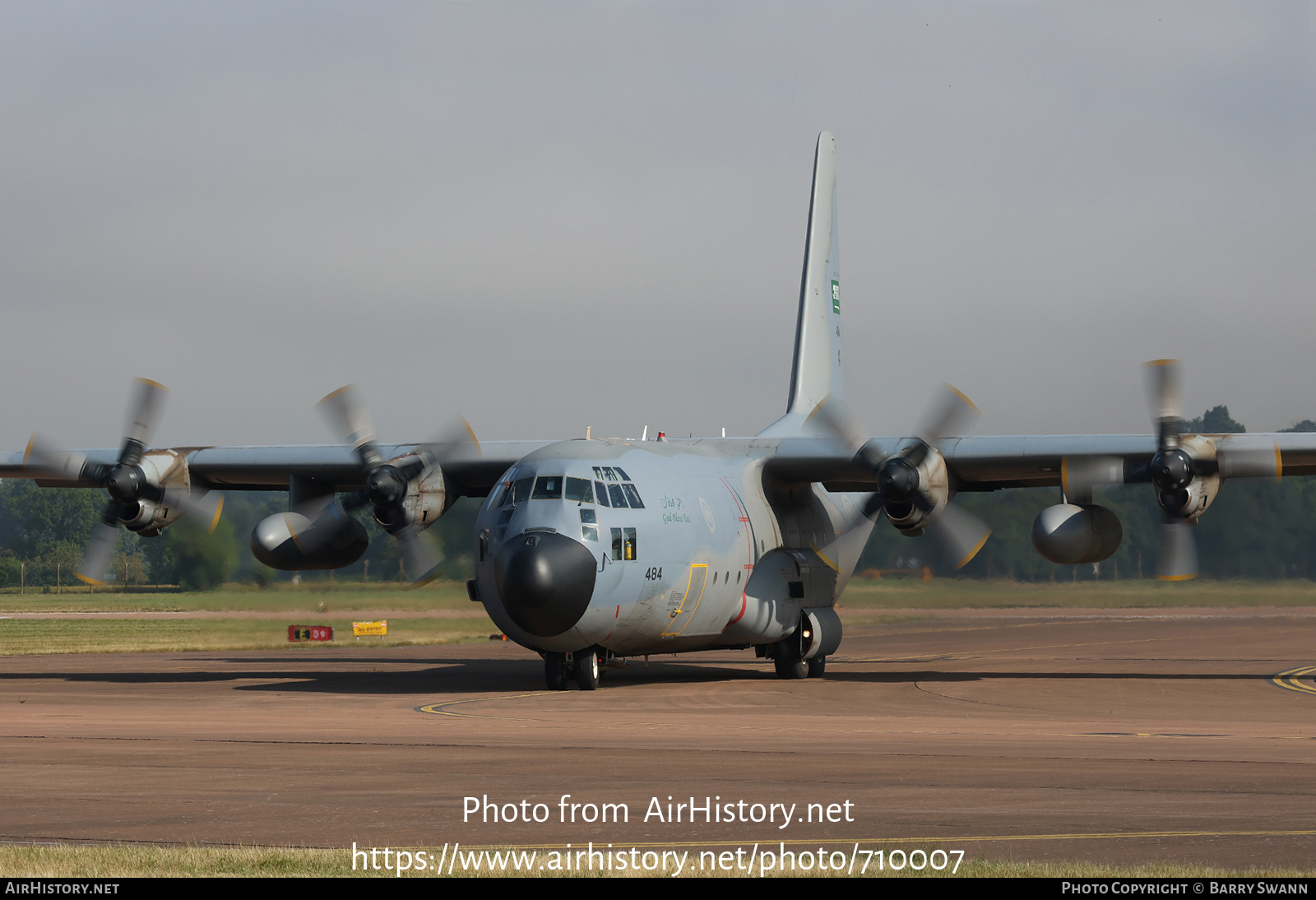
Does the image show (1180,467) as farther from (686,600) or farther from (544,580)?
(544,580)

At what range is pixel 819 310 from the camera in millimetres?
35000

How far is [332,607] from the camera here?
39250 mm

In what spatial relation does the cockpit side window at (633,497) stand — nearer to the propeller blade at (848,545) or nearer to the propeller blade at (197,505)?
the propeller blade at (848,545)

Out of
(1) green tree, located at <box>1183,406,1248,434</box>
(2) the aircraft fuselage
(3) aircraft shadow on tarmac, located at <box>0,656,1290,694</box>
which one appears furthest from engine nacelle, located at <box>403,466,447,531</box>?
(1) green tree, located at <box>1183,406,1248,434</box>

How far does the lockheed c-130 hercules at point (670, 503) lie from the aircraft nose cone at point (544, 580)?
3 cm

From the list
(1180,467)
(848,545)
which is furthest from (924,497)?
(848,545)

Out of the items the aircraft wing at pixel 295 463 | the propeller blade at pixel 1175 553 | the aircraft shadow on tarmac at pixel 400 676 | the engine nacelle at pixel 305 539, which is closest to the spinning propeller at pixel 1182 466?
the propeller blade at pixel 1175 553

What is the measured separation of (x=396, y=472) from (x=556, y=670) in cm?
525

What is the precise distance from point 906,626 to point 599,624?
33.0 meters

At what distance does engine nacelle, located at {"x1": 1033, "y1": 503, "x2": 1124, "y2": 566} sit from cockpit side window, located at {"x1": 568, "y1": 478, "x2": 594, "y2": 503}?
26.1 ft

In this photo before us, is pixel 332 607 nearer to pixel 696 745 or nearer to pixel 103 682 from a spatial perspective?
pixel 103 682

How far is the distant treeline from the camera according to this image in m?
39.3

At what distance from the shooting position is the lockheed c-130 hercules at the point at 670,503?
2255cm
